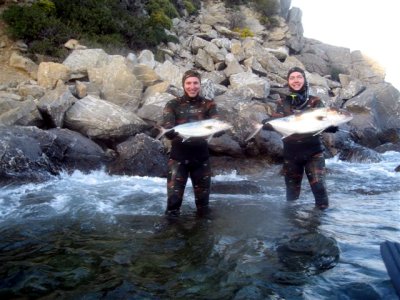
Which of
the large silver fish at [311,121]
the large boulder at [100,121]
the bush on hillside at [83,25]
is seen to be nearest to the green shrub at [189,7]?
the bush on hillside at [83,25]

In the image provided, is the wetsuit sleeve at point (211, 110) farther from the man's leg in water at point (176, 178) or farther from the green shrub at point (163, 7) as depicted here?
the green shrub at point (163, 7)

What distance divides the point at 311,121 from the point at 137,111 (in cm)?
833

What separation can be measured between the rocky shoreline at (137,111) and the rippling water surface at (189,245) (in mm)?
1644

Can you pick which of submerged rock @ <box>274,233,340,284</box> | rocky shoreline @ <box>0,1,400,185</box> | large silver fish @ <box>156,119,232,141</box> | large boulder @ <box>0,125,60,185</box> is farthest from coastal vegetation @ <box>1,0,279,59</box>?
submerged rock @ <box>274,233,340,284</box>

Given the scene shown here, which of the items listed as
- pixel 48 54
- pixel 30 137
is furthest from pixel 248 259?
pixel 48 54

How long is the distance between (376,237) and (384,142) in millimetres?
13351

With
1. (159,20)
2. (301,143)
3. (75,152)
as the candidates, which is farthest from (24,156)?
(159,20)

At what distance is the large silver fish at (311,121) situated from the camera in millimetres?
6012

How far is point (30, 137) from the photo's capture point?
988 cm

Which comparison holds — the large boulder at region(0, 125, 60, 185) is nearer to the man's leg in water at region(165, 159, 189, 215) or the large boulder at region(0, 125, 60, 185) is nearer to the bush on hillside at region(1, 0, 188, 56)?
the man's leg in water at region(165, 159, 189, 215)

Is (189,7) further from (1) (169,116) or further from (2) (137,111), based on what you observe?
(1) (169,116)

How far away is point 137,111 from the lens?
13.5 metres

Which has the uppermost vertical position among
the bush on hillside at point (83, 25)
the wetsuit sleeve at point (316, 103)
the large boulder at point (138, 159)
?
the bush on hillside at point (83, 25)

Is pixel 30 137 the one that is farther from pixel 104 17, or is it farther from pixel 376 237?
pixel 104 17
